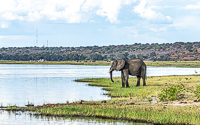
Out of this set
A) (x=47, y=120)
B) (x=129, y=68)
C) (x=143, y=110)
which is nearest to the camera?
(x=47, y=120)

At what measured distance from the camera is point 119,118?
24.9m

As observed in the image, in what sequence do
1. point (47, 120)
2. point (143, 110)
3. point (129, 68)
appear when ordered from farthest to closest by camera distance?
point (129, 68) → point (143, 110) → point (47, 120)

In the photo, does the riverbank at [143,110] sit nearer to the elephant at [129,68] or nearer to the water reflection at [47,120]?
the water reflection at [47,120]

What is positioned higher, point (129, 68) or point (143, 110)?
point (129, 68)

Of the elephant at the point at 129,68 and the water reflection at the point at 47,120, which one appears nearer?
the water reflection at the point at 47,120

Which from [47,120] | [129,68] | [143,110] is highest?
[129,68]

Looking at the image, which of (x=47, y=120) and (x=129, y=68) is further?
(x=129, y=68)

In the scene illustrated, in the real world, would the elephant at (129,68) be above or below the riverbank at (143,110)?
above

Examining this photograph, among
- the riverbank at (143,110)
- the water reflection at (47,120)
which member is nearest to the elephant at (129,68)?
the riverbank at (143,110)

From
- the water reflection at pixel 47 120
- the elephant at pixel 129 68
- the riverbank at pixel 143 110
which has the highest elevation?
the elephant at pixel 129 68

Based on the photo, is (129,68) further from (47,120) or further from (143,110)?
(47,120)

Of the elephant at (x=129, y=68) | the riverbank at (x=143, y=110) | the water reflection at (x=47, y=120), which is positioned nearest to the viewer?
the riverbank at (x=143, y=110)

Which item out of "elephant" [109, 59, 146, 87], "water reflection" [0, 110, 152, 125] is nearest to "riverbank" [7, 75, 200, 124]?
"water reflection" [0, 110, 152, 125]

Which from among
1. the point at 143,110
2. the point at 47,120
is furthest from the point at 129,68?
the point at 47,120
